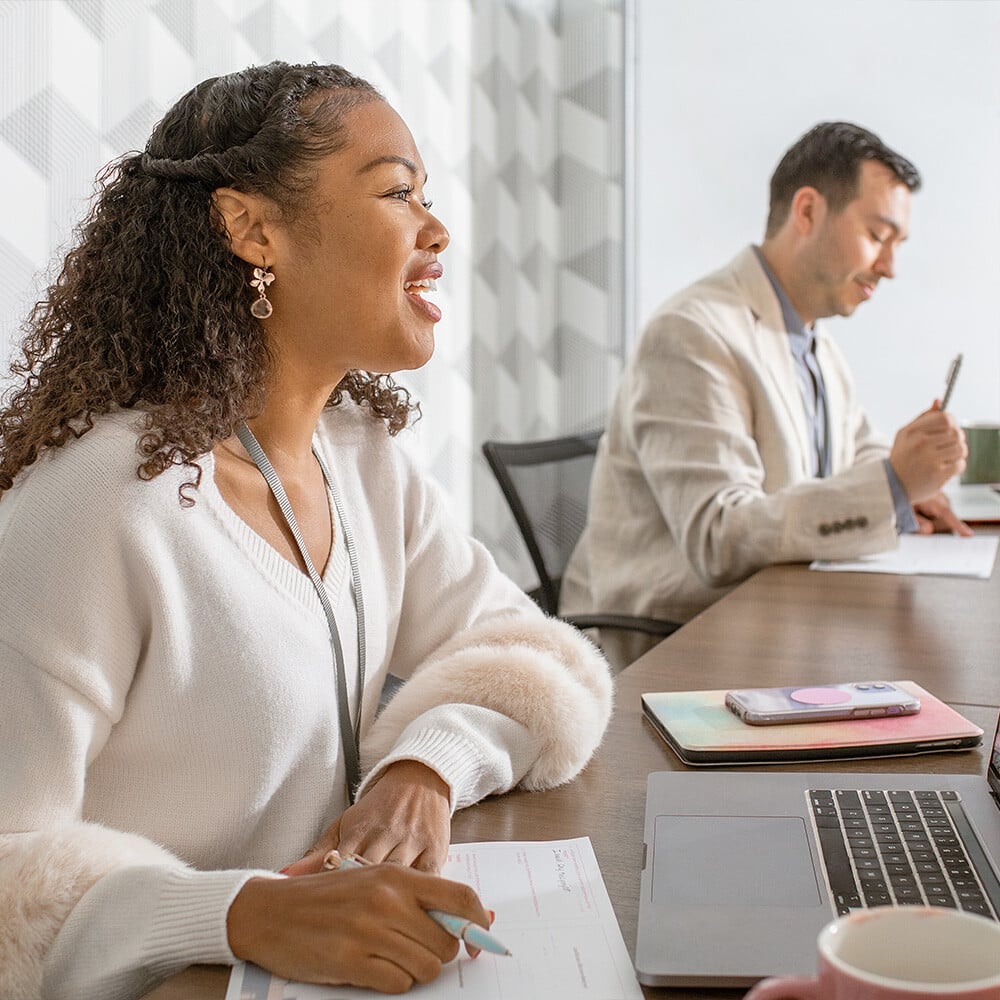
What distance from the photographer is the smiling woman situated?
77 cm

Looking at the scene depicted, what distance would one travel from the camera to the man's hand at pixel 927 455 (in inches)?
80.7

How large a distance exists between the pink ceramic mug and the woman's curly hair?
741mm

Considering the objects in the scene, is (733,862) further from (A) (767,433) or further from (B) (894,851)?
(A) (767,433)

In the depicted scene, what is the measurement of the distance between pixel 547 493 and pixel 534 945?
5.69ft

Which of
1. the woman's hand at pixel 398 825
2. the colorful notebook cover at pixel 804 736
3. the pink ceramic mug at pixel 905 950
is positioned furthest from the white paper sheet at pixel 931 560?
the pink ceramic mug at pixel 905 950

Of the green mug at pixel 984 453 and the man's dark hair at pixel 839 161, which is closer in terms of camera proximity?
the man's dark hair at pixel 839 161

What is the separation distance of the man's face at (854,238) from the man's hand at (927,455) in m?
0.61

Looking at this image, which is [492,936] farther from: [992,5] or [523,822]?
[992,5]

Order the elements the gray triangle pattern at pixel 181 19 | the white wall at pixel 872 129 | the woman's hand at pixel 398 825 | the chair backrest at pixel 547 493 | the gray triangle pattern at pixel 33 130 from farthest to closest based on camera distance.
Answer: the white wall at pixel 872 129 → the chair backrest at pixel 547 493 → the gray triangle pattern at pixel 181 19 → the gray triangle pattern at pixel 33 130 → the woman's hand at pixel 398 825

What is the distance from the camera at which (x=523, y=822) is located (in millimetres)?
952

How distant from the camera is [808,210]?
8.46 ft

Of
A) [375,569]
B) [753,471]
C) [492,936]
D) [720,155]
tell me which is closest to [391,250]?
[375,569]

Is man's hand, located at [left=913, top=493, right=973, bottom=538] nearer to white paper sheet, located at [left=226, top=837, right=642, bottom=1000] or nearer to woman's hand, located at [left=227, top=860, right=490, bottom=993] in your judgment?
white paper sheet, located at [left=226, top=837, right=642, bottom=1000]

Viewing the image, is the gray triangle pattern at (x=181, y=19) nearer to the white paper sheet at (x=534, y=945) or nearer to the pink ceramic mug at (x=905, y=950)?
the white paper sheet at (x=534, y=945)
